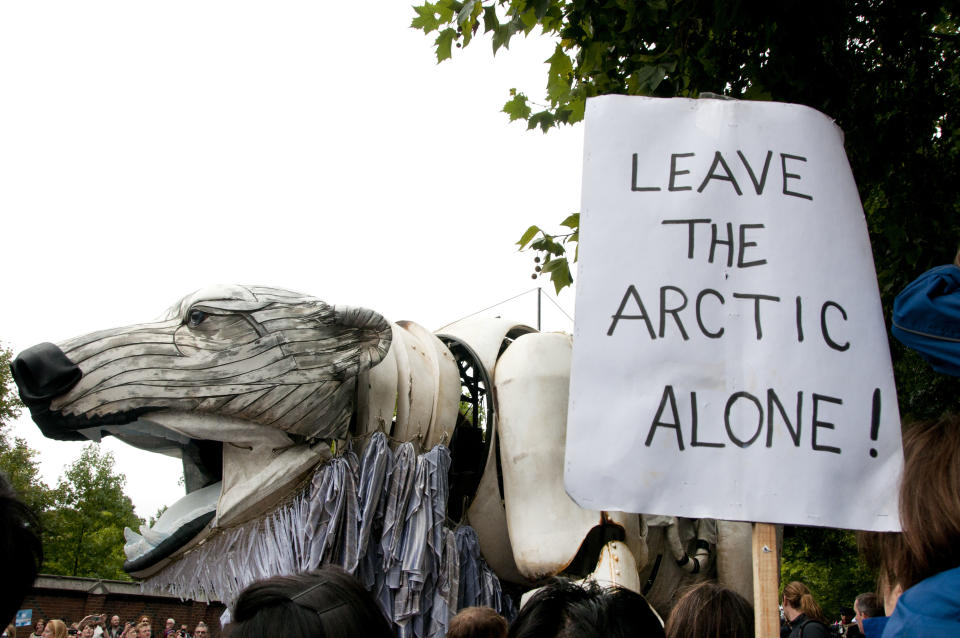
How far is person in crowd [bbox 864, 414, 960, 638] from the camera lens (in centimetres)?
153

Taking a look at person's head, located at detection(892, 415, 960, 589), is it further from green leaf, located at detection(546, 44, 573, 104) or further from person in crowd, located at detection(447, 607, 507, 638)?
green leaf, located at detection(546, 44, 573, 104)

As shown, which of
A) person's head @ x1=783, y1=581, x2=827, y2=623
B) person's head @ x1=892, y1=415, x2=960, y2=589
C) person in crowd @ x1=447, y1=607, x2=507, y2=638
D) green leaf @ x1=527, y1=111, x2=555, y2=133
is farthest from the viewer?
green leaf @ x1=527, y1=111, x2=555, y2=133

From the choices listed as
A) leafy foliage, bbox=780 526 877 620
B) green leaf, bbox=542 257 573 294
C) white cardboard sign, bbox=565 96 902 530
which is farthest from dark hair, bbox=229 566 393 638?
leafy foliage, bbox=780 526 877 620

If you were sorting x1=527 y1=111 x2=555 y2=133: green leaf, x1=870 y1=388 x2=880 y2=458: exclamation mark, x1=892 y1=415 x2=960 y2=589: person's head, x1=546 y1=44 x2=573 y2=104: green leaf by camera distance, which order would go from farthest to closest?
x1=527 y1=111 x2=555 y2=133: green leaf
x1=546 y1=44 x2=573 y2=104: green leaf
x1=870 y1=388 x2=880 y2=458: exclamation mark
x1=892 y1=415 x2=960 y2=589: person's head

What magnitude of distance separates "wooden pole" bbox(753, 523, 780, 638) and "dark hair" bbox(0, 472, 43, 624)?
165 centimetres

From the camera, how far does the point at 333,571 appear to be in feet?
5.62

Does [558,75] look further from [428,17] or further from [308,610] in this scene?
[308,610]

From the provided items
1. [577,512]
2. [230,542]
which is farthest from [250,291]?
[577,512]

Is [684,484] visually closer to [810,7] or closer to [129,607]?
[810,7]

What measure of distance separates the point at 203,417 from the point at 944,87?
14.1 ft

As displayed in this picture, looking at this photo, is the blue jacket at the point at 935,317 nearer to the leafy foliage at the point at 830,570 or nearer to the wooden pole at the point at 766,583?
the wooden pole at the point at 766,583

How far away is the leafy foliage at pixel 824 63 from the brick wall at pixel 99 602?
14.1 metres

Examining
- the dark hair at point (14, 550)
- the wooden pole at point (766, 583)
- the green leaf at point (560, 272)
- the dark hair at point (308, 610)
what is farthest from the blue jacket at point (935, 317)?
the green leaf at point (560, 272)

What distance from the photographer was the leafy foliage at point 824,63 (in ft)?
13.7
